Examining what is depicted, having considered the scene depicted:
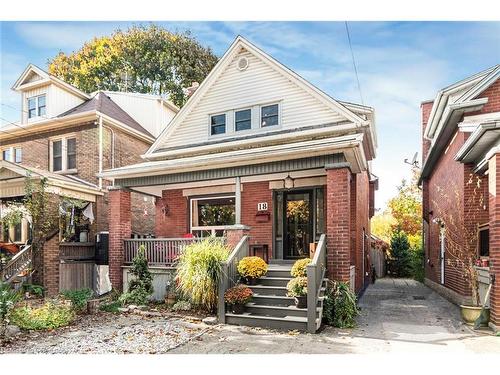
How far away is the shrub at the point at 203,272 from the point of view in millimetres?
7629

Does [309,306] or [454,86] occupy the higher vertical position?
[454,86]

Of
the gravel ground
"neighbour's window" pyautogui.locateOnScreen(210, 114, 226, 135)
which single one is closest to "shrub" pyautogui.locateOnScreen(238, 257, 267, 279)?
the gravel ground

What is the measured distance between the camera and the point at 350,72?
714 cm

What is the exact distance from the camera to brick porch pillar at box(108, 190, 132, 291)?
32.9 feet

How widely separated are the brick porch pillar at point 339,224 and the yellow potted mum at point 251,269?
1.29m

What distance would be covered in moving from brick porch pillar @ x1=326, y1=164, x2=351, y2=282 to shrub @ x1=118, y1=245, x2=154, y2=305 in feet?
13.2

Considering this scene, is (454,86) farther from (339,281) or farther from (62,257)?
(62,257)

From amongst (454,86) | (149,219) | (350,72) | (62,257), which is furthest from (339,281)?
(149,219)

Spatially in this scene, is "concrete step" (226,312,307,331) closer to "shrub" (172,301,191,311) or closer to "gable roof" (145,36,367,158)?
"shrub" (172,301,191,311)

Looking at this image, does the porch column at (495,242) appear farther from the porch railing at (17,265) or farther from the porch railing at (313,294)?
the porch railing at (17,265)

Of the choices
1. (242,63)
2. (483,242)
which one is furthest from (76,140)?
(483,242)

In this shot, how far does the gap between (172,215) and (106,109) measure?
18.0ft

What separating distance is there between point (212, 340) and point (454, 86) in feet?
24.8

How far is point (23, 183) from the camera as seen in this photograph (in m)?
11.3
